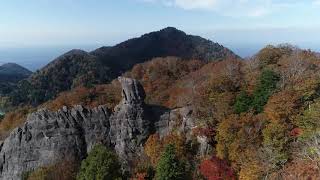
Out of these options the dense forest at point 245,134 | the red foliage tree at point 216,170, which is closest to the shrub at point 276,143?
the dense forest at point 245,134

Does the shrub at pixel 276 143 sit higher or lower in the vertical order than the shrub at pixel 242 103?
lower

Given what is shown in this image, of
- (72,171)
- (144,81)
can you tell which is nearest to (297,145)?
(72,171)

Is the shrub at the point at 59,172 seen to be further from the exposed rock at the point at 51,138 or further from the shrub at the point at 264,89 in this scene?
the shrub at the point at 264,89

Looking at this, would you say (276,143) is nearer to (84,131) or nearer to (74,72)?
(84,131)

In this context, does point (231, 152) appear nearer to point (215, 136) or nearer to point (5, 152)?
point (215, 136)

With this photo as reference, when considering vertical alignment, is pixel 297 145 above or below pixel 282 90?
below

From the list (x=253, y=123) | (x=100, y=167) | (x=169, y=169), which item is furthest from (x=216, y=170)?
(x=100, y=167)
